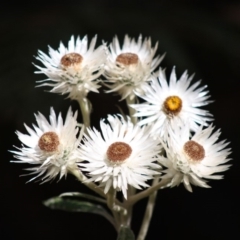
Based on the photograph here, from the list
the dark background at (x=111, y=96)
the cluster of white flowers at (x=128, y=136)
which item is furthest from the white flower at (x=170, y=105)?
the dark background at (x=111, y=96)

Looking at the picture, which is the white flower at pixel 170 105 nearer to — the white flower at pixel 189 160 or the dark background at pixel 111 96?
the white flower at pixel 189 160

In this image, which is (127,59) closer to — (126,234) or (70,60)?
(70,60)

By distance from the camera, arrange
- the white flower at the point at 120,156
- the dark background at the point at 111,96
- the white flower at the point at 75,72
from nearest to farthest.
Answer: the white flower at the point at 120,156, the white flower at the point at 75,72, the dark background at the point at 111,96

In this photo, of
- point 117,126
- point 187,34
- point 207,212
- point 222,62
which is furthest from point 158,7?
point 117,126

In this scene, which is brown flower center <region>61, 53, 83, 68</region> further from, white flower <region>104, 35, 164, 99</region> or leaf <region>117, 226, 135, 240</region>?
leaf <region>117, 226, 135, 240</region>

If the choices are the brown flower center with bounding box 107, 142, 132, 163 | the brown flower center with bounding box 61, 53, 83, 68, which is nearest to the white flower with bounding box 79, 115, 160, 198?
the brown flower center with bounding box 107, 142, 132, 163

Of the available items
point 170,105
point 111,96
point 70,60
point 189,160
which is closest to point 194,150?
point 189,160
